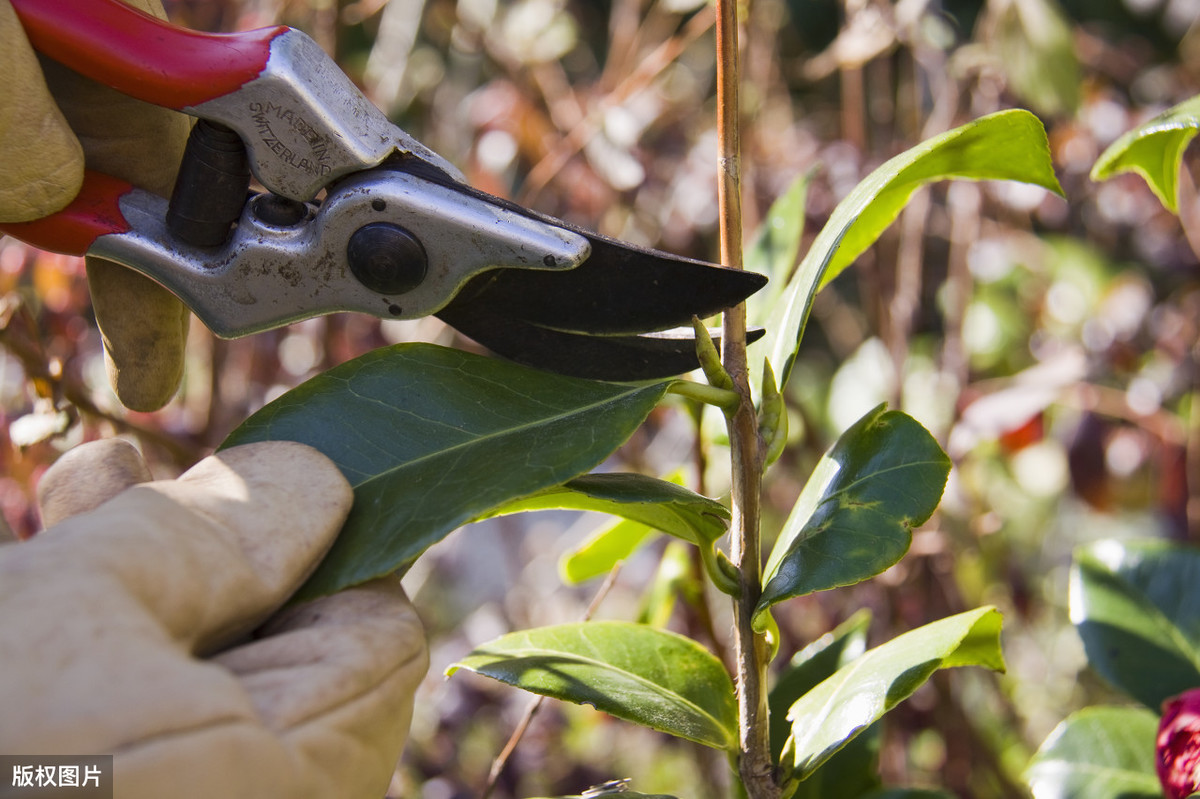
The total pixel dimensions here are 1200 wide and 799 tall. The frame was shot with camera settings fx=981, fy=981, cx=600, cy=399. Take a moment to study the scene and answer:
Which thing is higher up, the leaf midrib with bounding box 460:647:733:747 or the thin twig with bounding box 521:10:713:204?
the thin twig with bounding box 521:10:713:204

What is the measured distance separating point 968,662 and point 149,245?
69 cm

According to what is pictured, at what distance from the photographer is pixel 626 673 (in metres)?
0.75

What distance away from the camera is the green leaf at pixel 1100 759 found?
0.89 meters

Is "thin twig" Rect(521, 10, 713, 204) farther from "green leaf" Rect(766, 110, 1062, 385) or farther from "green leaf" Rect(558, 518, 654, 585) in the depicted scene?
"green leaf" Rect(766, 110, 1062, 385)

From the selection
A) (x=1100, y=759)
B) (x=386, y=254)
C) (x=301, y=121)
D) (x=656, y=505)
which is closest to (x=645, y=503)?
(x=656, y=505)

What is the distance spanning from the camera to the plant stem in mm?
673

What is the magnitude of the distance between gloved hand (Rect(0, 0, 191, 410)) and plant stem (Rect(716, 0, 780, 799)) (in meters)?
0.44

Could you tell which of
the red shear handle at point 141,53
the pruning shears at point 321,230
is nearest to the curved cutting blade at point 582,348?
the pruning shears at point 321,230

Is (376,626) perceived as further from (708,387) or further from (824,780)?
(824,780)

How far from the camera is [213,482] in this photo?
0.58 meters

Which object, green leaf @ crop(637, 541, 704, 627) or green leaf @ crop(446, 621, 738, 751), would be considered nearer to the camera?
green leaf @ crop(446, 621, 738, 751)

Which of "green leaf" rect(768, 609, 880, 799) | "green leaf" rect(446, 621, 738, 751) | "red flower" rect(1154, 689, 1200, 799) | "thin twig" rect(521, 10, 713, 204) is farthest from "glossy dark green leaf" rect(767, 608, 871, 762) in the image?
"thin twig" rect(521, 10, 713, 204)

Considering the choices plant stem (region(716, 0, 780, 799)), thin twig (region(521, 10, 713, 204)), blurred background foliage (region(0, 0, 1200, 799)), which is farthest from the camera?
thin twig (region(521, 10, 713, 204))

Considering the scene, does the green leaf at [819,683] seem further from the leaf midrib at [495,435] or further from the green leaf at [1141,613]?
the leaf midrib at [495,435]
